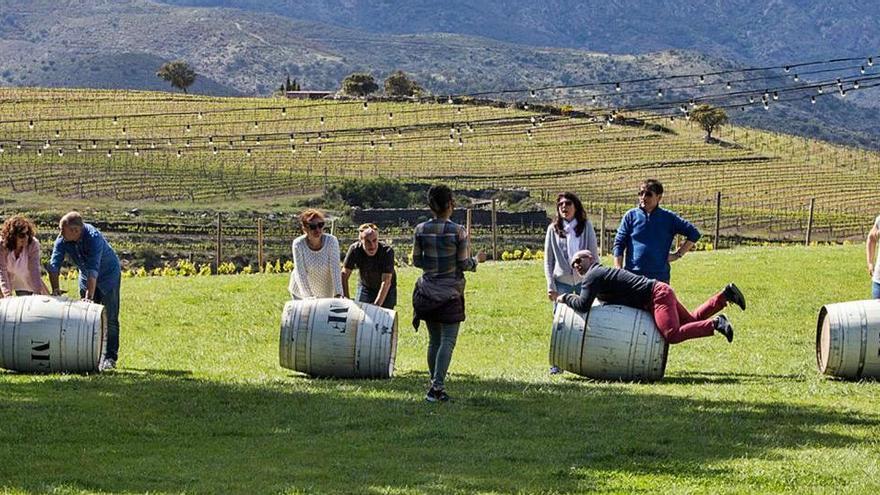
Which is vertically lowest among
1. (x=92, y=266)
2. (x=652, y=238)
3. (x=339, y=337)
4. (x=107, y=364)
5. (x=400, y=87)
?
(x=107, y=364)

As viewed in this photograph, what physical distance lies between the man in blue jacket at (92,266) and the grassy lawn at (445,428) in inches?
22.0

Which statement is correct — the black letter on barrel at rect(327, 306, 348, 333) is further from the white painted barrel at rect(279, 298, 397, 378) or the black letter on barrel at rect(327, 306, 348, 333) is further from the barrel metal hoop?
the barrel metal hoop

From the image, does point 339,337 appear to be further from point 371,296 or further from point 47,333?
point 47,333

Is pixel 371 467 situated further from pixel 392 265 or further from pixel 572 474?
pixel 392 265

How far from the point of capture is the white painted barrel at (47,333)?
51.2 feet

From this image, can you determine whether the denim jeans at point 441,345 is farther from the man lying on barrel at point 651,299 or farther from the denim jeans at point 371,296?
the denim jeans at point 371,296

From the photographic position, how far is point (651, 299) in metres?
15.4

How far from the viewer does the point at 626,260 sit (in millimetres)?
16547

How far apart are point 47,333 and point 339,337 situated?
281 centimetres

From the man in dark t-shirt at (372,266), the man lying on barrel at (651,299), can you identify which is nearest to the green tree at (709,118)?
the man in dark t-shirt at (372,266)

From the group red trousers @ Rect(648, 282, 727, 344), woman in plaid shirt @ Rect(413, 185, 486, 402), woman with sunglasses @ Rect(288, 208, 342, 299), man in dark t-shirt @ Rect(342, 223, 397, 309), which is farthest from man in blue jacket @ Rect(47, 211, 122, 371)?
red trousers @ Rect(648, 282, 727, 344)

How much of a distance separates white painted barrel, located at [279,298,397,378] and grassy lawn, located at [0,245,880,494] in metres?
0.23

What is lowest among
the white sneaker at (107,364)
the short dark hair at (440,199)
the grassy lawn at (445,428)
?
the white sneaker at (107,364)

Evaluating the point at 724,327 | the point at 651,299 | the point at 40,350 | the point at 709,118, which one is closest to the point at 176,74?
the point at 709,118
